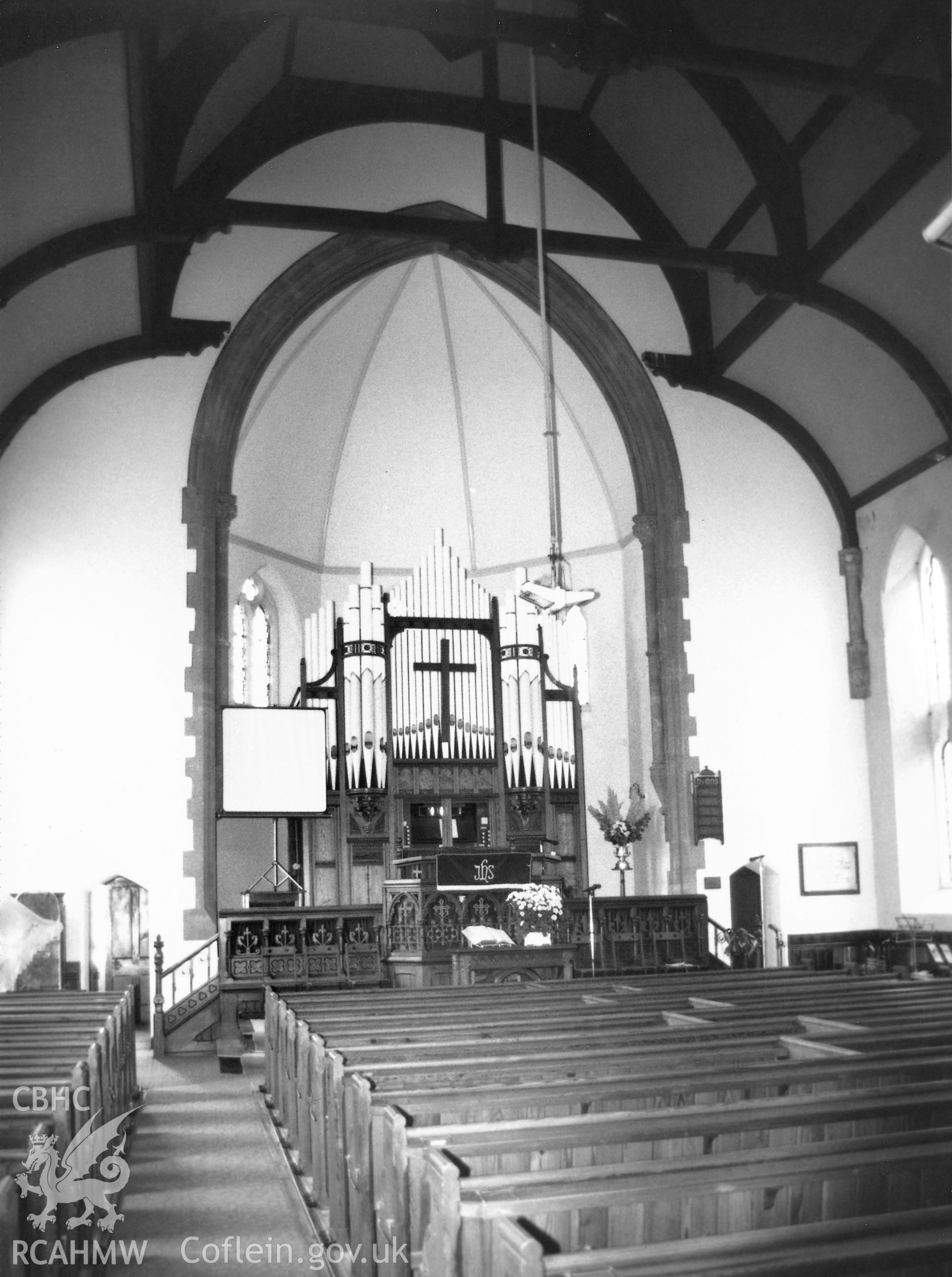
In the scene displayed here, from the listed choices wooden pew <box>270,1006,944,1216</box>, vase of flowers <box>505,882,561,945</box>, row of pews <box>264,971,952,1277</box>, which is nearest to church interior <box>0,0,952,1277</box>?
vase of flowers <box>505,882,561,945</box>

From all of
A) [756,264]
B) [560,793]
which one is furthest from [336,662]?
[756,264]

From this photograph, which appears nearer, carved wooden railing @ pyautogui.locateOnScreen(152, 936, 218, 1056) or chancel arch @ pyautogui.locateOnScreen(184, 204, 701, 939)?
carved wooden railing @ pyautogui.locateOnScreen(152, 936, 218, 1056)

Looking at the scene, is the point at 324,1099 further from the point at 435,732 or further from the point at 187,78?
the point at 187,78

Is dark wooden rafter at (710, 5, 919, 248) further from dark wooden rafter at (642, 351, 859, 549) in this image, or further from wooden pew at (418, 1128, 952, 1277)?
wooden pew at (418, 1128, 952, 1277)

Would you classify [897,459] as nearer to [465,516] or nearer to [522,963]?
[465,516]

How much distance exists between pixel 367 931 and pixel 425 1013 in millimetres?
6626

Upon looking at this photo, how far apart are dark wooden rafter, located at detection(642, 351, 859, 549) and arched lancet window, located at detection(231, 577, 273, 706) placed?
653 cm

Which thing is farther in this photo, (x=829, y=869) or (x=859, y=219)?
(x=829, y=869)

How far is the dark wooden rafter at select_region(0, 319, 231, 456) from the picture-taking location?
47.6 feet

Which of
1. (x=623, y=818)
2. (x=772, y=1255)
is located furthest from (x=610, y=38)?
(x=772, y=1255)

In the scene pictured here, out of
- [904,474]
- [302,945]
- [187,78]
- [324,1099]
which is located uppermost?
[187,78]

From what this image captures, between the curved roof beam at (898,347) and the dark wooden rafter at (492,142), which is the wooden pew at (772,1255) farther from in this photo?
the curved roof beam at (898,347)

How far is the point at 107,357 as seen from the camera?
1509 centimetres

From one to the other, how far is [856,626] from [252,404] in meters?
8.56
